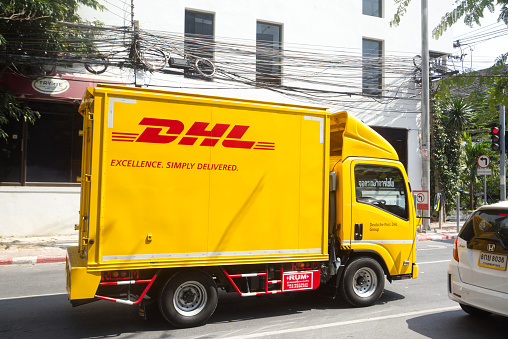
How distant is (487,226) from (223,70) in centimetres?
1110

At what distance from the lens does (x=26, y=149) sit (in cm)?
1339

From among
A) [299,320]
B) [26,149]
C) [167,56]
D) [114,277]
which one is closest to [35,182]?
[26,149]

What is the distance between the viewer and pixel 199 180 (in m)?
5.37

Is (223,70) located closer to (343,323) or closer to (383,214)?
(383,214)

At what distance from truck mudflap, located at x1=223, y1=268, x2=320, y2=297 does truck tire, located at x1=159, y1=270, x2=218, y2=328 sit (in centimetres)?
37

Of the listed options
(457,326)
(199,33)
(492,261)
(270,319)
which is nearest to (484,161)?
(199,33)

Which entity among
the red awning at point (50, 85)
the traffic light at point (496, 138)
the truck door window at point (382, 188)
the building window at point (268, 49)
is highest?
the building window at point (268, 49)

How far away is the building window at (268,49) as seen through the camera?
16266 millimetres

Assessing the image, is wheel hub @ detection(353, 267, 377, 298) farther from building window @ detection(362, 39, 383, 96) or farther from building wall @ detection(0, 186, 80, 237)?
building window @ detection(362, 39, 383, 96)

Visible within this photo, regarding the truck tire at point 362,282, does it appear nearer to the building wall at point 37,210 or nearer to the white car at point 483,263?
the white car at point 483,263

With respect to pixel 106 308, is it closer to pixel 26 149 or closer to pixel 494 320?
pixel 494 320

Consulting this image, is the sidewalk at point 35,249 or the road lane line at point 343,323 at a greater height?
the sidewalk at point 35,249

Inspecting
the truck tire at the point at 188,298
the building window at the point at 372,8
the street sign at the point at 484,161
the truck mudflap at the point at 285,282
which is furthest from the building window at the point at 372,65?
the truck tire at the point at 188,298

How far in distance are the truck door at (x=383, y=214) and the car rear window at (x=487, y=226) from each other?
1110mm
